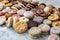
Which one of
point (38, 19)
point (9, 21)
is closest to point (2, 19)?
point (9, 21)

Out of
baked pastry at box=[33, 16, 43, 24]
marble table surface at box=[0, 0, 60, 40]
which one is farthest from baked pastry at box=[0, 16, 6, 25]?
baked pastry at box=[33, 16, 43, 24]

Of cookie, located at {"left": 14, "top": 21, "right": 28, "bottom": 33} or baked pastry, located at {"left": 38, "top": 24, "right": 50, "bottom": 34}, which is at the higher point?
baked pastry, located at {"left": 38, "top": 24, "right": 50, "bottom": 34}

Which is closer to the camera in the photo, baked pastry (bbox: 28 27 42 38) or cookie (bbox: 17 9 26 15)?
baked pastry (bbox: 28 27 42 38)

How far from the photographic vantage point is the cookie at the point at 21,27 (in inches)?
23.4

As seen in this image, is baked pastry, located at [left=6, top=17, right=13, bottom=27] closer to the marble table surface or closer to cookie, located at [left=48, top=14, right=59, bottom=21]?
the marble table surface

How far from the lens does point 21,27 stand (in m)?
0.60

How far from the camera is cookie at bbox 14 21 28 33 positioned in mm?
594

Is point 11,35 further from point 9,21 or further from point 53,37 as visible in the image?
point 53,37

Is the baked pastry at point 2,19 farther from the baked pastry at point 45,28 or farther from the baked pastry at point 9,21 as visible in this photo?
the baked pastry at point 45,28

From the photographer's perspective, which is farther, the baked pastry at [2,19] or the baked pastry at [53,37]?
the baked pastry at [2,19]

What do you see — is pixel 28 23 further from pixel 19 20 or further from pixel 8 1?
pixel 8 1

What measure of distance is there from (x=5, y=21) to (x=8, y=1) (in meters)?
0.16

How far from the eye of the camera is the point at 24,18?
0.64 meters

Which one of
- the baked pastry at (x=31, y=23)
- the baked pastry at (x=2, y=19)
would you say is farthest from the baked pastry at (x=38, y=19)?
the baked pastry at (x=2, y=19)
